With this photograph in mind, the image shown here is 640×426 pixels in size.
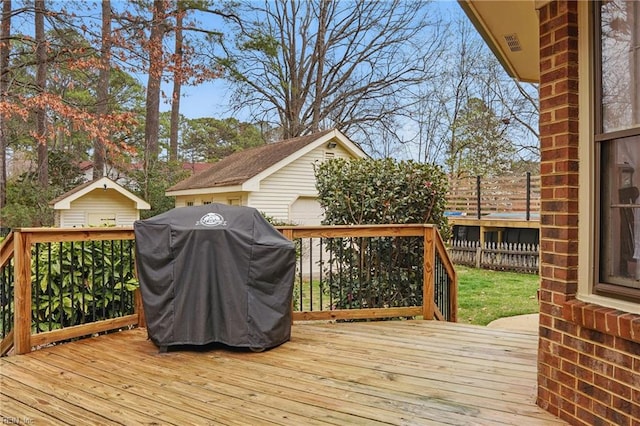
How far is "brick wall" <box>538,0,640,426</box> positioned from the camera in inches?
74.9

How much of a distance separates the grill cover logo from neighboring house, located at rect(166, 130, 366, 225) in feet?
23.2

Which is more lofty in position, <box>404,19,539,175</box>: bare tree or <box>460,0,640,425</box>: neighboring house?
<box>404,19,539,175</box>: bare tree

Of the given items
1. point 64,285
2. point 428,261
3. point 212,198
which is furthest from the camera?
point 212,198

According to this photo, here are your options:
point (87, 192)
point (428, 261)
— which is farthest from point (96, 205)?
point (428, 261)

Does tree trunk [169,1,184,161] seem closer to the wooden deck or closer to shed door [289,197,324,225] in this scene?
shed door [289,197,324,225]

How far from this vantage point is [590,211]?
2066 mm

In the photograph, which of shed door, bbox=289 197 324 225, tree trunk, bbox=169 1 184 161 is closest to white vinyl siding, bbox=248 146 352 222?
shed door, bbox=289 197 324 225

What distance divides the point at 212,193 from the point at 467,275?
649 cm

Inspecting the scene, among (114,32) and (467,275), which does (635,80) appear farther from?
(114,32)

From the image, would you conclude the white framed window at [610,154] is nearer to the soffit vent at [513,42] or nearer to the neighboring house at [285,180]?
the soffit vent at [513,42]

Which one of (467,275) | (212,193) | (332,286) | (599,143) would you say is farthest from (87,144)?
(599,143)

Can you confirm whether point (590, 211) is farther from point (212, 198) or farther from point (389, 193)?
point (212, 198)

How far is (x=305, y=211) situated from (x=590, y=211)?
9536 mm

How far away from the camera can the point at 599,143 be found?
2.05 meters
